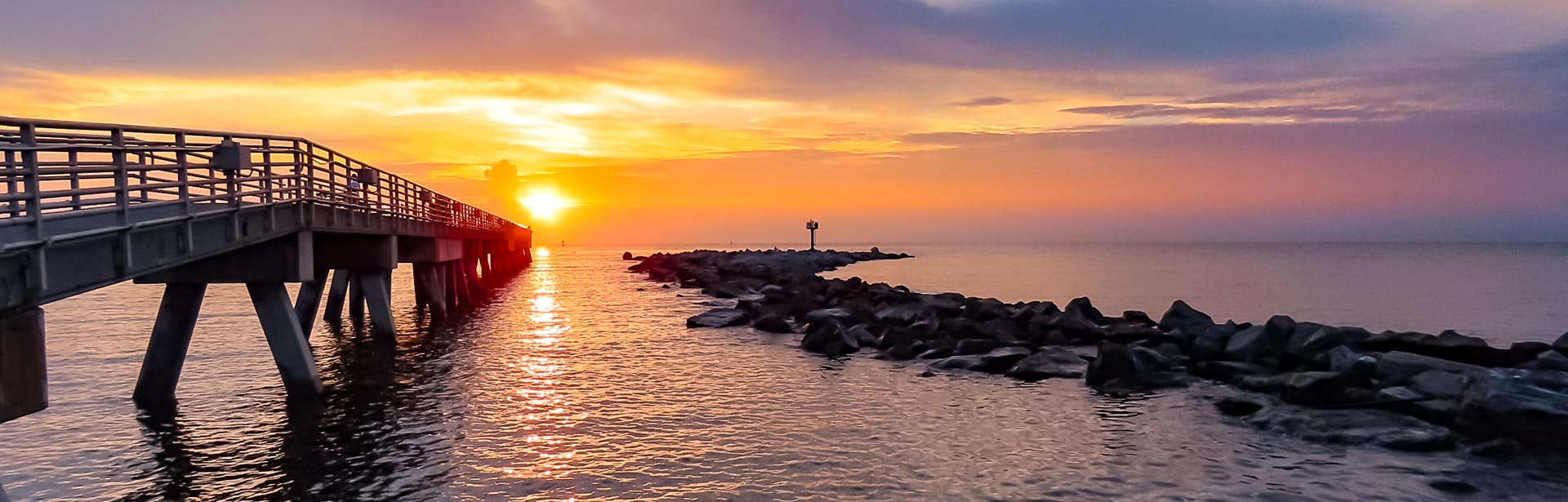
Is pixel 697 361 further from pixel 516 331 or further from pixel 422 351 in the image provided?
pixel 516 331

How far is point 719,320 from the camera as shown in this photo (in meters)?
33.7

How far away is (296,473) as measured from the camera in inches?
486

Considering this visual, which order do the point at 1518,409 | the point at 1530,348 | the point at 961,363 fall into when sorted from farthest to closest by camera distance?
the point at 961,363 → the point at 1530,348 → the point at 1518,409

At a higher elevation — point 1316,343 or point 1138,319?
point 1316,343

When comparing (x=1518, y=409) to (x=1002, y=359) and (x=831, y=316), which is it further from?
(x=831, y=316)

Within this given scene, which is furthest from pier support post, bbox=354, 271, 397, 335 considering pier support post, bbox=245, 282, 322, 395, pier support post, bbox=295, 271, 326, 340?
pier support post, bbox=245, 282, 322, 395

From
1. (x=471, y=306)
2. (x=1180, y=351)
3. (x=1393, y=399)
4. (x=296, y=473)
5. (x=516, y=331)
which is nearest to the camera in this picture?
(x=296, y=473)

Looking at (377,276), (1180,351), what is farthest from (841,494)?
(377,276)

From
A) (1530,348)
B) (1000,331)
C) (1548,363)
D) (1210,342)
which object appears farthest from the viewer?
(1000,331)

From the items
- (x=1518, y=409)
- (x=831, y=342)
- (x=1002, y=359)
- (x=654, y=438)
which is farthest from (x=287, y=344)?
(x=1518, y=409)

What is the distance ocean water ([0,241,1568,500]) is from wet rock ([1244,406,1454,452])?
0.40 meters

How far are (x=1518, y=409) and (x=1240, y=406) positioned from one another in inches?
159

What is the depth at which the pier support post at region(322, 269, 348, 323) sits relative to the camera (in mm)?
34312

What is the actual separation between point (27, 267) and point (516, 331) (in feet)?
73.9
